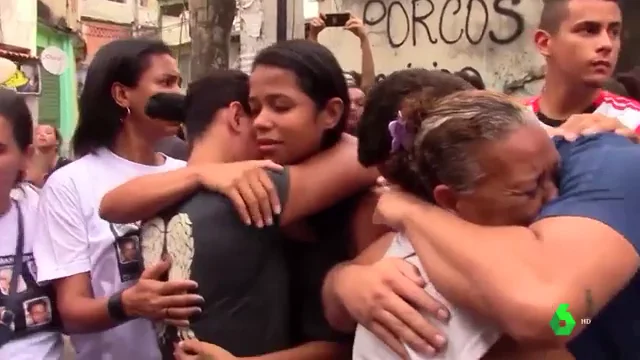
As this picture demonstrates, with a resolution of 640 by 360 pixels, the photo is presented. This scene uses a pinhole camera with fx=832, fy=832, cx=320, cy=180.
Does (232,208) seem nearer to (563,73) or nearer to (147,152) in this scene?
(147,152)

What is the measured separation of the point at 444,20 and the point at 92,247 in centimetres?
529

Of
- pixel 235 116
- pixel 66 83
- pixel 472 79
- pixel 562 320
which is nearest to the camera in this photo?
pixel 562 320

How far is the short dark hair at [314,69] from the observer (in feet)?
7.22

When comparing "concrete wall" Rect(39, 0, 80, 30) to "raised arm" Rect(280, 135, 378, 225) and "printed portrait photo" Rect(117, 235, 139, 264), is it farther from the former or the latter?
"raised arm" Rect(280, 135, 378, 225)

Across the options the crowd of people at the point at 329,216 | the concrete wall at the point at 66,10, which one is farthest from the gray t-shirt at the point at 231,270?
the concrete wall at the point at 66,10

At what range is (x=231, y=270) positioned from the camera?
2.09 metres

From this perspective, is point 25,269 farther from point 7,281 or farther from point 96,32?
point 96,32

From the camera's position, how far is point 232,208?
2096 mm

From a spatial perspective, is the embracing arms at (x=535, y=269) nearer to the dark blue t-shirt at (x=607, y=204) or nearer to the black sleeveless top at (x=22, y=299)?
the dark blue t-shirt at (x=607, y=204)

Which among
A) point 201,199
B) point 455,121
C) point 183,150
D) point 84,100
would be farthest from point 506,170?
point 183,150

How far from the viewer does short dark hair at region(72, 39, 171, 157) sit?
9.93 ft

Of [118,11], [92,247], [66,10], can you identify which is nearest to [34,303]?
[92,247]

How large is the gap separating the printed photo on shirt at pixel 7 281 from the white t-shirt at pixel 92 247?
0.06 m

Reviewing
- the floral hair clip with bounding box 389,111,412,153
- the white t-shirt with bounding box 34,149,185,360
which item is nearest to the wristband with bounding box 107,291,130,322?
the white t-shirt with bounding box 34,149,185,360
